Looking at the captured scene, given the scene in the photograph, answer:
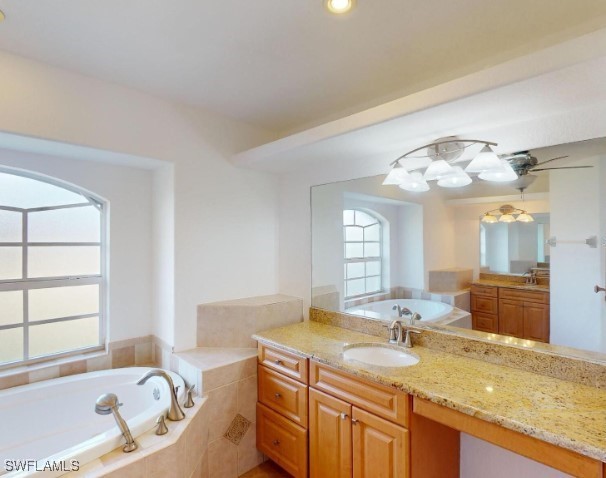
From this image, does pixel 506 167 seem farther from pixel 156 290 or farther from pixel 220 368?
pixel 156 290

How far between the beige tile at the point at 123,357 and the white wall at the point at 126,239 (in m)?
0.10

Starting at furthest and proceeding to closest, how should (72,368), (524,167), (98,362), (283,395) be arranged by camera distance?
(98,362) < (72,368) < (283,395) < (524,167)

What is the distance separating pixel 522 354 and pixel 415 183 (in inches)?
42.6

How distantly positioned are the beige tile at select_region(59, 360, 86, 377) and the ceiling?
A: 76.1 inches

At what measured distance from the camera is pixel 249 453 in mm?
2279

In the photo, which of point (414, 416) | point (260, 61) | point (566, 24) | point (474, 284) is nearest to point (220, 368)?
point (414, 416)

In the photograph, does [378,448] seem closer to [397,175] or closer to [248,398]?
[248,398]

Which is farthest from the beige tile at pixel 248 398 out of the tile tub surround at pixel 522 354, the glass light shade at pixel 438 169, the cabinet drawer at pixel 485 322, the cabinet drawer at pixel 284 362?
the glass light shade at pixel 438 169

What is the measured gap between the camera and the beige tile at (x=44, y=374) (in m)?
2.16

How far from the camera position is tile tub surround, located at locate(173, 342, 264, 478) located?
211cm

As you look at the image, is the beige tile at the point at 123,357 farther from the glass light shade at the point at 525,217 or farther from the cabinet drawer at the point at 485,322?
the glass light shade at the point at 525,217

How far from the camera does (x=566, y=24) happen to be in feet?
4.79

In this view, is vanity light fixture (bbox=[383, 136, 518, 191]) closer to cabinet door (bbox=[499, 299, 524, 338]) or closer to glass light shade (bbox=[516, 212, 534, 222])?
glass light shade (bbox=[516, 212, 534, 222])

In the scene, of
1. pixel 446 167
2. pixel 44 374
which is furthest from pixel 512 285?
pixel 44 374
